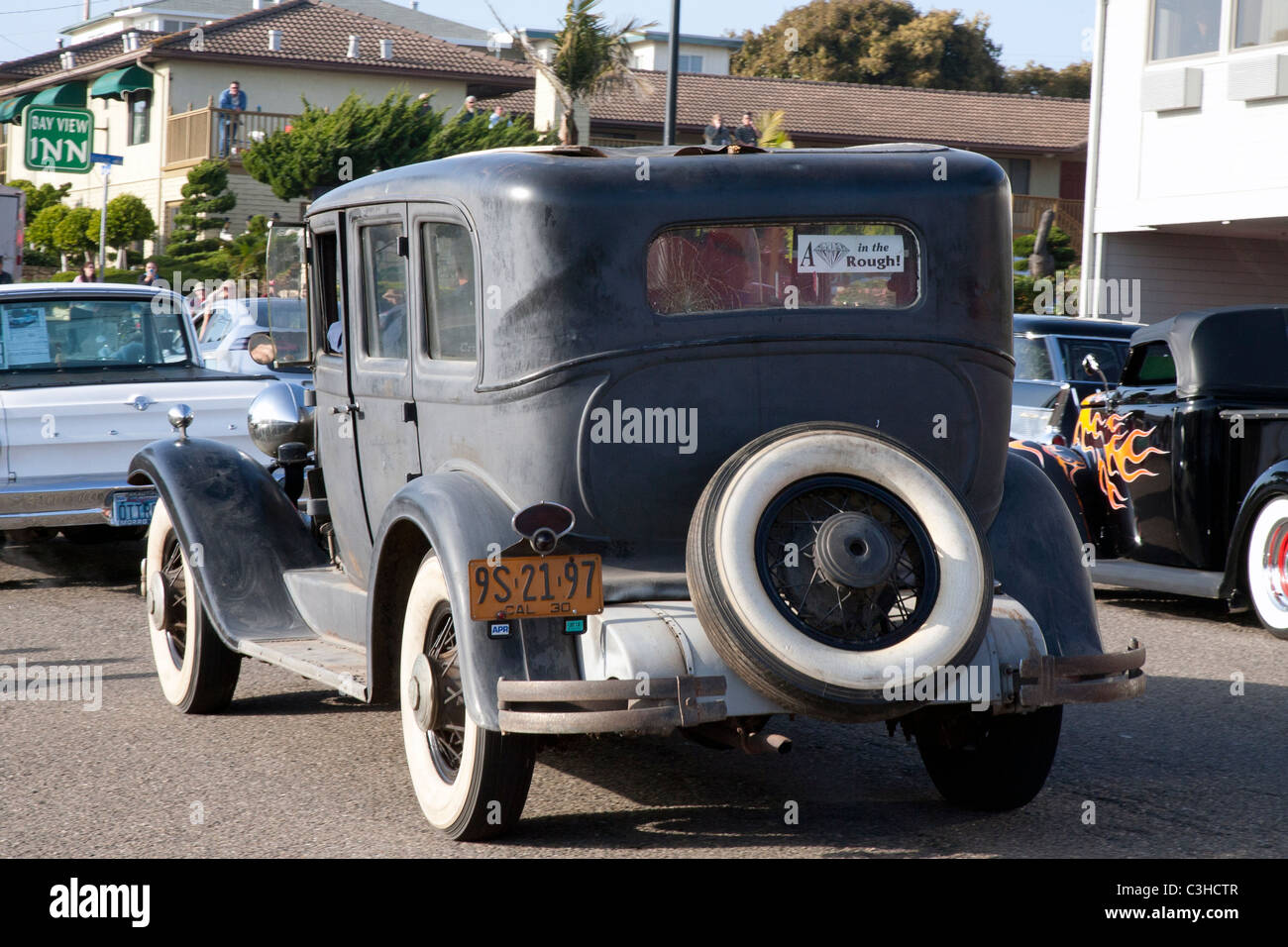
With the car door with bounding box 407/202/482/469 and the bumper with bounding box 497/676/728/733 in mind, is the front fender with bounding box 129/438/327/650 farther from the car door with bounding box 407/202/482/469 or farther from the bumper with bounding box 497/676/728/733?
the bumper with bounding box 497/676/728/733

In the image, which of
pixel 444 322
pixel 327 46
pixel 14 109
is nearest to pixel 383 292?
pixel 444 322

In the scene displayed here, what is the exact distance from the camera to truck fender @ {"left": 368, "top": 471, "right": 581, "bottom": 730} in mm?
4375

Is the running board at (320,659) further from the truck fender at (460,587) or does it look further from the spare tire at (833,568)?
the spare tire at (833,568)

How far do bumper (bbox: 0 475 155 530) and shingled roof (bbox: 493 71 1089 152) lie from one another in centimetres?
3051

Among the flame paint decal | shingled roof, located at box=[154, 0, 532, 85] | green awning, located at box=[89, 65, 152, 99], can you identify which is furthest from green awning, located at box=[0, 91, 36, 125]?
the flame paint decal

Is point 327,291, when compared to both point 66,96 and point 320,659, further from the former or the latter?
point 66,96

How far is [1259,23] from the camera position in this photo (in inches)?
705

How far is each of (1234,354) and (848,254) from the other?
5045 mm

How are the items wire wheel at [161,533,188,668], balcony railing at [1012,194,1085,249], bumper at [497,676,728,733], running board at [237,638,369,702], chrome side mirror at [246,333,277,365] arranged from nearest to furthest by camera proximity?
bumper at [497,676,728,733], running board at [237,638,369,702], chrome side mirror at [246,333,277,365], wire wheel at [161,533,188,668], balcony railing at [1012,194,1085,249]

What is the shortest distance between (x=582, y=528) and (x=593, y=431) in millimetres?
296

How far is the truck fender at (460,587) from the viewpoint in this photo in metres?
4.38

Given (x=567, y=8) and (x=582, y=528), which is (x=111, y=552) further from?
(x=567, y=8)

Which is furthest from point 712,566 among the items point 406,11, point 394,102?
point 406,11

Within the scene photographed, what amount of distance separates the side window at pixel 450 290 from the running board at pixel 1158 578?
4982 millimetres
